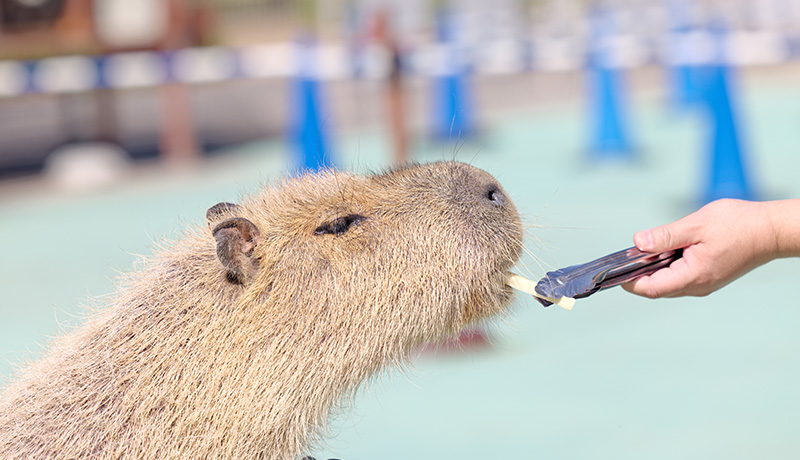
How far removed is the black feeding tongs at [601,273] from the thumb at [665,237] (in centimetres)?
4

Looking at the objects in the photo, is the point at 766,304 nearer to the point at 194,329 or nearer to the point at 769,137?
the point at 194,329

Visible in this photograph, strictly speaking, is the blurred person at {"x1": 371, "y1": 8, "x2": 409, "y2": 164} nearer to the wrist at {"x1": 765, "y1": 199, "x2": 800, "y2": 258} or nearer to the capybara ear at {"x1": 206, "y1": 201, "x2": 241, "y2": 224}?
the capybara ear at {"x1": 206, "y1": 201, "x2": 241, "y2": 224}

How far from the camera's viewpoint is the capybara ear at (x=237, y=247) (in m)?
2.31

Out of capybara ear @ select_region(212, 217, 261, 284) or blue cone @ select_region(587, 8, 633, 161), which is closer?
capybara ear @ select_region(212, 217, 261, 284)

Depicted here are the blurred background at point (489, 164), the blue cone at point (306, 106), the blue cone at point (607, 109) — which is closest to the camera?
the blurred background at point (489, 164)

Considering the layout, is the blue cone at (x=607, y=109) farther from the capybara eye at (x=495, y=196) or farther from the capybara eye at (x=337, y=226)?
the capybara eye at (x=337, y=226)

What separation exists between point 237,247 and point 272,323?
9.0 inches

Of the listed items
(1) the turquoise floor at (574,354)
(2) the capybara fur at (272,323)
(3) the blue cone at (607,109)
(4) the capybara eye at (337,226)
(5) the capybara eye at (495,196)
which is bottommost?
(1) the turquoise floor at (574,354)

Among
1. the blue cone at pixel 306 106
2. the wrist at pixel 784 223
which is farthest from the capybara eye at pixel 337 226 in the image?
the blue cone at pixel 306 106

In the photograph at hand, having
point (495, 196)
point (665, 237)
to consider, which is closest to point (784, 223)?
point (665, 237)

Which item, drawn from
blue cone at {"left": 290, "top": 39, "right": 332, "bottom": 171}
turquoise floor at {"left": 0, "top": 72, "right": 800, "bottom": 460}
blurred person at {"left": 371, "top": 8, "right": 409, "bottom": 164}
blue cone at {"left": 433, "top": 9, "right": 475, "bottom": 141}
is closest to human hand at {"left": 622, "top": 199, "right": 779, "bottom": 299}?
turquoise floor at {"left": 0, "top": 72, "right": 800, "bottom": 460}

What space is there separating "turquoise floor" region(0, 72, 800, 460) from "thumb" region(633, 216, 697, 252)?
0.33 meters

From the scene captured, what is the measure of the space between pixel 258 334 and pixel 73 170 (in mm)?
9386

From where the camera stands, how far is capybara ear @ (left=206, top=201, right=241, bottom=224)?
2.65 m
